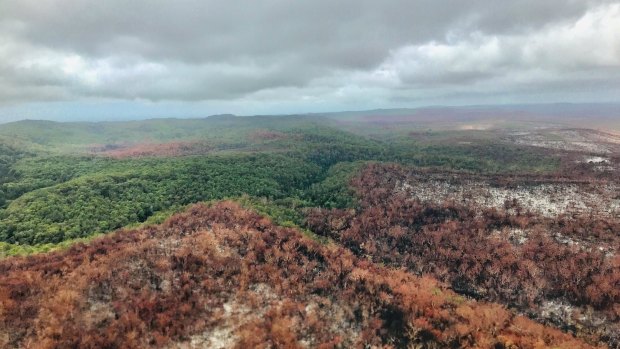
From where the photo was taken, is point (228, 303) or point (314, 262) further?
point (314, 262)

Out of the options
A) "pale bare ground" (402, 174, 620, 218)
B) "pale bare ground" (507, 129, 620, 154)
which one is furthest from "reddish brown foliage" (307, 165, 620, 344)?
"pale bare ground" (507, 129, 620, 154)

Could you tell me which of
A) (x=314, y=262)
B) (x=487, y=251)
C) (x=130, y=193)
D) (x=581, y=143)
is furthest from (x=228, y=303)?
(x=581, y=143)

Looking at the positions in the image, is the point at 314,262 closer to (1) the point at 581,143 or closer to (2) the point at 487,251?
(2) the point at 487,251

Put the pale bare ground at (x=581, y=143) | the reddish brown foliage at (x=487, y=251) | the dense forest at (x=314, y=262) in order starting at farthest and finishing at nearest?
the pale bare ground at (x=581, y=143), the reddish brown foliage at (x=487, y=251), the dense forest at (x=314, y=262)

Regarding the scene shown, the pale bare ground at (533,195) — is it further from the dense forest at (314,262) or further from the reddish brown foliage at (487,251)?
the reddish brown foliage at (487,251)

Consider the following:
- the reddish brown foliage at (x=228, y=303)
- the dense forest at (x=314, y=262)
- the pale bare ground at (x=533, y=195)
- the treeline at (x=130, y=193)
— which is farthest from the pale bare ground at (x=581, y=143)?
the reddish brown foliage at (x=228, y=303)
